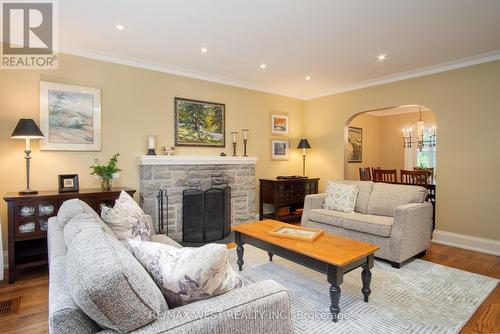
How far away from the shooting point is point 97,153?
145 inches

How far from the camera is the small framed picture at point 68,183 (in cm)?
322

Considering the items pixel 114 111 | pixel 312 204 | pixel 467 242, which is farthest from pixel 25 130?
pixel 467 242

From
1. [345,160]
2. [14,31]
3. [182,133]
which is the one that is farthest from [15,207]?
[345,160]

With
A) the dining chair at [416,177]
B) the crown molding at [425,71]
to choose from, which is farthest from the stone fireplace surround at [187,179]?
the dining chair at [416,177]

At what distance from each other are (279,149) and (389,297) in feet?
11.9

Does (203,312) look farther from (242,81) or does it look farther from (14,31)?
(242,81)

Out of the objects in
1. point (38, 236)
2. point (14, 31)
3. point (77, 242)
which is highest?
point (14, 31)

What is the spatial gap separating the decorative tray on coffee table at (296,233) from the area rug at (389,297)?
48 cm

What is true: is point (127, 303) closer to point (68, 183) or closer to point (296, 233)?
point (296, 233)

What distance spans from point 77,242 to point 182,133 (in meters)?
3.38

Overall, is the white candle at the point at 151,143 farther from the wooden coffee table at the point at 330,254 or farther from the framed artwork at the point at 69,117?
the wooden coffee table at the point at 330,254

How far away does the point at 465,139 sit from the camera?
156 inches

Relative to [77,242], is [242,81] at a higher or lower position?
higher

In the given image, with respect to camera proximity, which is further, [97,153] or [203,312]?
[97,153]
